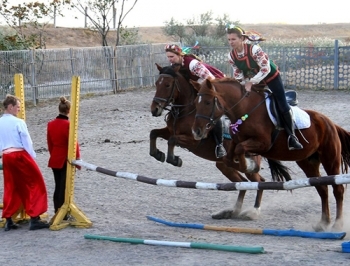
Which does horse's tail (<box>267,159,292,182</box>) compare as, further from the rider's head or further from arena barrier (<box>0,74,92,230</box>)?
arena barrier (<box>0,74,92,230</box>)

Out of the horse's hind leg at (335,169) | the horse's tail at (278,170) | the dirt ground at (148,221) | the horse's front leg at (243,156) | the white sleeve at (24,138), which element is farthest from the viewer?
the horse's tail at (278,170)

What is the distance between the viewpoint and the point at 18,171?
30.8ft

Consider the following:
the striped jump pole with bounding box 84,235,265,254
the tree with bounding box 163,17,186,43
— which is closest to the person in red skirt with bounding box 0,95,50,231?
A: the striped jump pole with bounding box 84,235,265,254

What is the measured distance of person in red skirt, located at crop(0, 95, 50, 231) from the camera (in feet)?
30.2

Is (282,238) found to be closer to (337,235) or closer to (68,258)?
(337,235)

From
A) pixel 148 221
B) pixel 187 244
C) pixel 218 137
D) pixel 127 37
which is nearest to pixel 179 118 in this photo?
pixel 218 137

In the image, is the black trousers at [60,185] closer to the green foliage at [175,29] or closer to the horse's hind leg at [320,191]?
the horse's hind leg at [320,191]

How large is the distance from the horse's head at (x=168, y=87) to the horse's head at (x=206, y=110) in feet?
4.02

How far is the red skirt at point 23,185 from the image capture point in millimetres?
9328

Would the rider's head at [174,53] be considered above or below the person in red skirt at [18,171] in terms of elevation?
above

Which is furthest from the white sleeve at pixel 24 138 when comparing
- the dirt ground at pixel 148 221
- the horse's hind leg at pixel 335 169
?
the horse's hind leg at pixel 335 169

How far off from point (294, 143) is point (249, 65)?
3.73 feet

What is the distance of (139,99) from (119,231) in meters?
17.1

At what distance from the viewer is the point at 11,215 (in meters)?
9.55
